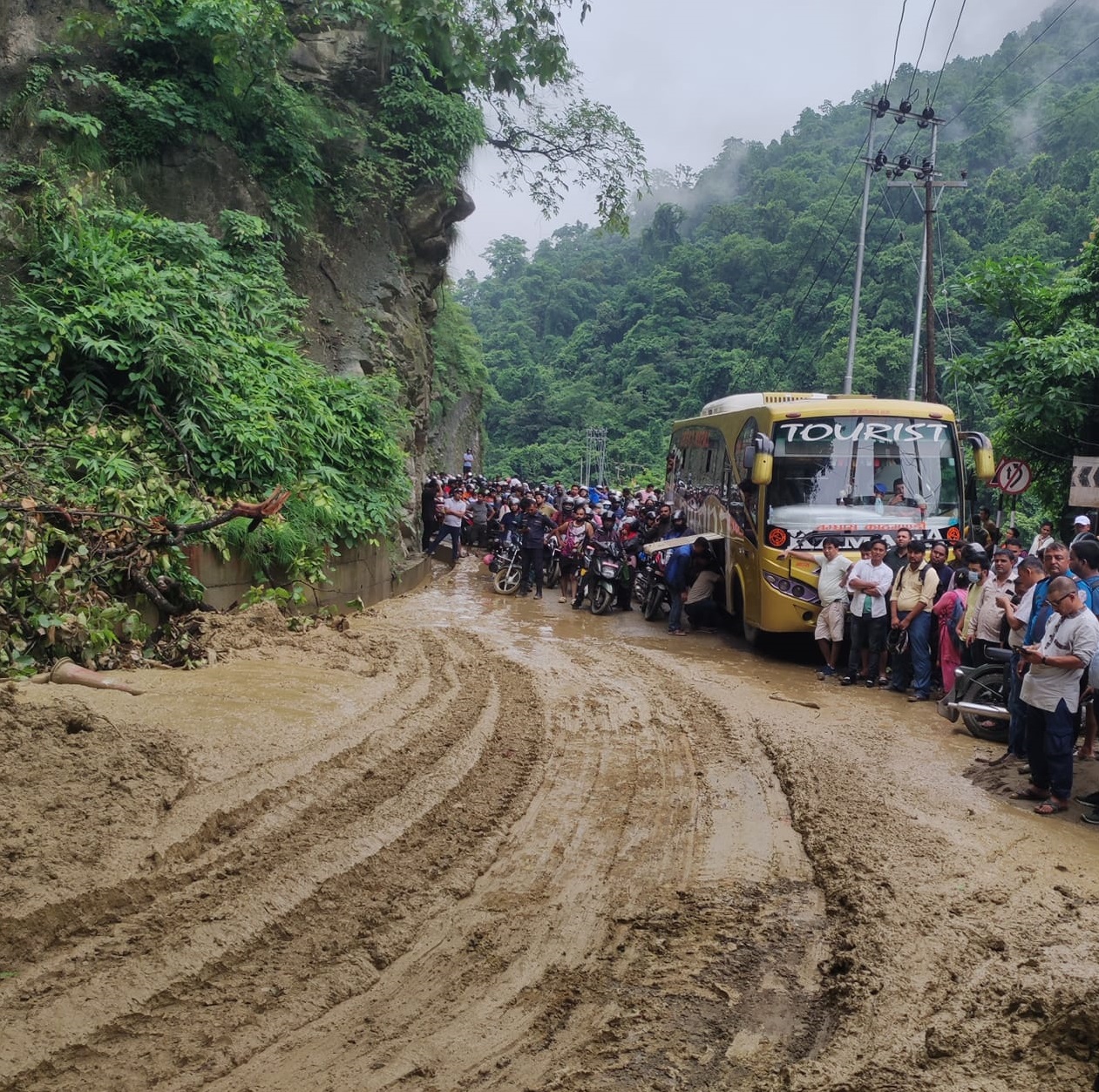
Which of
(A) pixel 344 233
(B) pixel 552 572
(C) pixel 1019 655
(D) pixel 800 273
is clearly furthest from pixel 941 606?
(D) pixel 800 273

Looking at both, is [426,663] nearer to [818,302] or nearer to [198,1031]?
[198,1031]

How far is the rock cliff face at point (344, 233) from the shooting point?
15945mm

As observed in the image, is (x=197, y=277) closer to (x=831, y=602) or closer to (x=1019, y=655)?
(x=831, y=602)

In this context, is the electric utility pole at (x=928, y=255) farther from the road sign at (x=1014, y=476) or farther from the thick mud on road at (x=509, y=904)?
the thick mud on road at (x=509, y=904)

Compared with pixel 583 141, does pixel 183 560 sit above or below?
below

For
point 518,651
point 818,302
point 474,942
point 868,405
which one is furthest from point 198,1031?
point 818,302

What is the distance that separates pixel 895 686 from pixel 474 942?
7.36 metres

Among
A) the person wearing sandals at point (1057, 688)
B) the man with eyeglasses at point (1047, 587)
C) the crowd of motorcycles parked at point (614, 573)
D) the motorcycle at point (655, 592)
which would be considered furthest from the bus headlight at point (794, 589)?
the person wearing sandals at point (1057, 688)

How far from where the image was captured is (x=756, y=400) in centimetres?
1432

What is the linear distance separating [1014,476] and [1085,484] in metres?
2.65

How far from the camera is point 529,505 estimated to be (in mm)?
19359

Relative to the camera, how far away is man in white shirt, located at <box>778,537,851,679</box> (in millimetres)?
11039

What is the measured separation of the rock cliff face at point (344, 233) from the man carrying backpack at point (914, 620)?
36.2 feet

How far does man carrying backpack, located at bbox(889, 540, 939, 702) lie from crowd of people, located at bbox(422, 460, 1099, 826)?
0.5 inches
